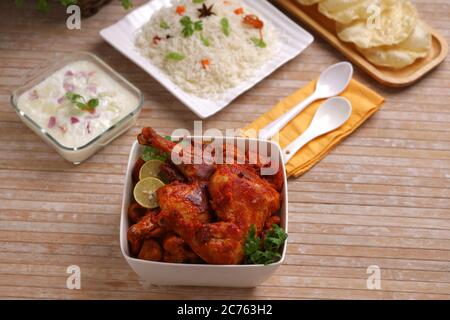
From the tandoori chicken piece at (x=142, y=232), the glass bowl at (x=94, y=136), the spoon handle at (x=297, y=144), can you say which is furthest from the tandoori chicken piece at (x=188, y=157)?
the spoon handle at (x=297, y=144)

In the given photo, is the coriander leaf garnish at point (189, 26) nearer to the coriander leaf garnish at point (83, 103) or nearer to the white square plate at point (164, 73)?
the white square plate at point (164, 73)

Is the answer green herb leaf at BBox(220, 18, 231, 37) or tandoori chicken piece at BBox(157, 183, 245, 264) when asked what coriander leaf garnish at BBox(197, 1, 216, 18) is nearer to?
green herb leaf at BBox(220, 18, 231, 37)

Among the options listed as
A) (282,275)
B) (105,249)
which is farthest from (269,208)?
(105,249)

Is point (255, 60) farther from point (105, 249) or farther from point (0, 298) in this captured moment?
point (0, 298)

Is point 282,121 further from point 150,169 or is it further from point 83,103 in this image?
point 83,103

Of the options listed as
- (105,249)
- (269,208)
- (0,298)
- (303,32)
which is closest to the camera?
(269,208)

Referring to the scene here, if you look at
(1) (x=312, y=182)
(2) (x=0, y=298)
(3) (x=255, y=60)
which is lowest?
(2) (x=0, y=298)
